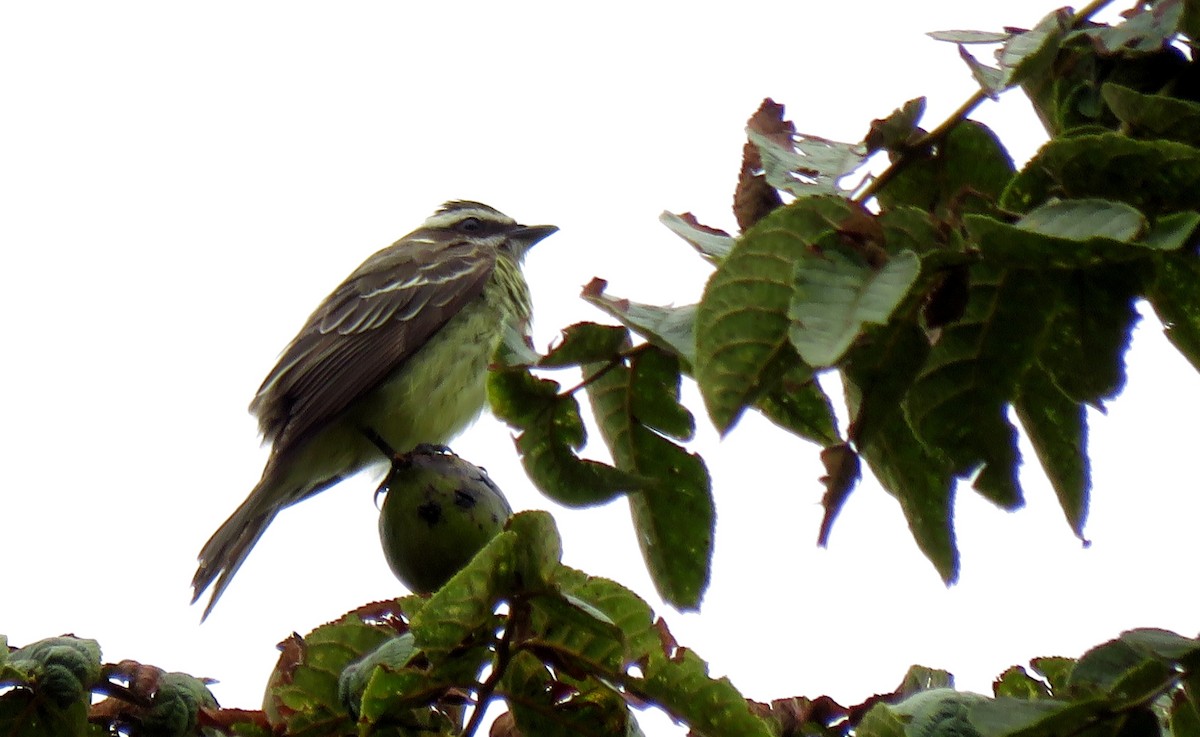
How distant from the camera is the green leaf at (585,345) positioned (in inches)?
84.0

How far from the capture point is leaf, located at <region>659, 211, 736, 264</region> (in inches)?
76.0

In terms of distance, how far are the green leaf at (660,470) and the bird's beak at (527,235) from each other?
644 cm

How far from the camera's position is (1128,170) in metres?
1.72

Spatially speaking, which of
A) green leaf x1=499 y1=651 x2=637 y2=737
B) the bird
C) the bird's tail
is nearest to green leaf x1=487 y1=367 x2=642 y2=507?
green leaf x1=499 y1=651 x2=637 y2=737

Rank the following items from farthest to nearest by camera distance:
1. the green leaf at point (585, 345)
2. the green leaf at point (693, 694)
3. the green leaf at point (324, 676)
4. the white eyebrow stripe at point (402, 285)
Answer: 1. the white eyebrow stripe at point (402, 285)
2. the green leaf at point (324, 676)
3. the green leaf at point (693, 694)
4. the green leaf at point (585, 345)

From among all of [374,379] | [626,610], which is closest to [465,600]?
[626,610]

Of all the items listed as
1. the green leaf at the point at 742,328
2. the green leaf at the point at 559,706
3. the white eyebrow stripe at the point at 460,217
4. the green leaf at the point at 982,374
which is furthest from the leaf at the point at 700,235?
the white eyebrow stripe at the point at 460,217

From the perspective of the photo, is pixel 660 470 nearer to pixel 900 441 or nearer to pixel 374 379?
pixel 900 441

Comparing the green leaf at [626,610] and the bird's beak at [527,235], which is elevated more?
the bird's beak at [527,235]

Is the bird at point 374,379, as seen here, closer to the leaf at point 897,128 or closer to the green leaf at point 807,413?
the green leaf at point 807,413

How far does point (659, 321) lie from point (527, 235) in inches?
274

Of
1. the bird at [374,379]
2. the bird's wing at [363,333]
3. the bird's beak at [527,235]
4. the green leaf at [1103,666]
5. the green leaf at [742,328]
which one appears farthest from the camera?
the bird's beak at [527,235]

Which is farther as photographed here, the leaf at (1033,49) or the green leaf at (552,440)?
the green leaf at (552,440)

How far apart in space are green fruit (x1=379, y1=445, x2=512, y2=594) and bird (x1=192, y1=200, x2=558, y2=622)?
3.32 m
